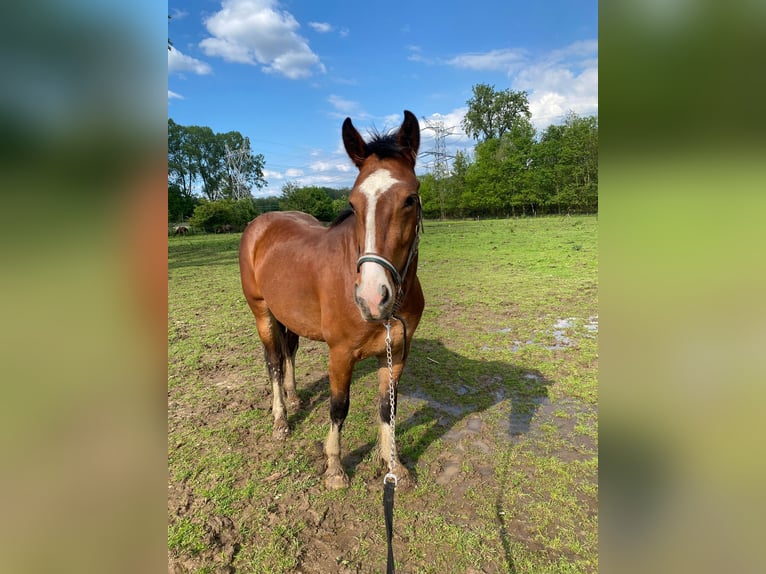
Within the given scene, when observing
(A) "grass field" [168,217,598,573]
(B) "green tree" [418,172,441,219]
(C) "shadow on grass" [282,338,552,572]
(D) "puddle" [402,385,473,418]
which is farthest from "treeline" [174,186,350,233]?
(D) "puddle" [402,385,473,418]

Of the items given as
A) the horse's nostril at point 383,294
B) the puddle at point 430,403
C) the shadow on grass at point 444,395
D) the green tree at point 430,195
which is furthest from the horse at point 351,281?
the green tree at point 430,195

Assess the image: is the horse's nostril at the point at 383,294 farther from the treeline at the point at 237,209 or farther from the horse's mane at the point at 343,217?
the treeline at the point at 237,209

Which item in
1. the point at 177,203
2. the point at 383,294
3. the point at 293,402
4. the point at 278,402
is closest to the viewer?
the point at 383,294

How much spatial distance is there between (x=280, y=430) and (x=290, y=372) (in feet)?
2.54

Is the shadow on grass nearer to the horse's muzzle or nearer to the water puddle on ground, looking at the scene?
the water puddle on ground

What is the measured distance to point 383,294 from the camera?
205 centimetres

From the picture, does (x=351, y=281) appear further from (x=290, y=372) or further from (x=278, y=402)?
(x=290, y=372)

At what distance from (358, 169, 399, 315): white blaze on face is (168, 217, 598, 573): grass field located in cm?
183

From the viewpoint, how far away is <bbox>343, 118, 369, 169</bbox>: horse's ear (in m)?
2.62

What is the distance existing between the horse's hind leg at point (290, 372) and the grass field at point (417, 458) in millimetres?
166

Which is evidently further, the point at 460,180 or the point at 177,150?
the point at 460,180

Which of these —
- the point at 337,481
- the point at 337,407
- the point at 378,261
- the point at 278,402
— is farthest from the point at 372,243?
the point at 278,402
